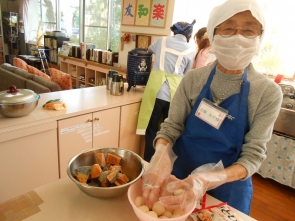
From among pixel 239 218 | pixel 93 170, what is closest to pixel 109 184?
pixel 93 170

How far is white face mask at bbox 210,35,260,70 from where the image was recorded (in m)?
0.85

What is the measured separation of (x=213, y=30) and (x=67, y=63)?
3953mm

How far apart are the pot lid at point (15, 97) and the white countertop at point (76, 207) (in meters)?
0.67

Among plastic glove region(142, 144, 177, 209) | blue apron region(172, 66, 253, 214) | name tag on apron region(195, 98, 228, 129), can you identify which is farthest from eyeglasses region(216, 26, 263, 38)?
plastic glove region(142, 144, 177, 209)

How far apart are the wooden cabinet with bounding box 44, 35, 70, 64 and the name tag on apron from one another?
4781 millimetres

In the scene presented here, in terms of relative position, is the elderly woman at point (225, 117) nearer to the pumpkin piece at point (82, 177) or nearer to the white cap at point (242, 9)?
the white cap at point (242, 9)

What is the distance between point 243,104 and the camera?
2.77 ft

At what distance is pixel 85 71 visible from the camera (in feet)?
12.8

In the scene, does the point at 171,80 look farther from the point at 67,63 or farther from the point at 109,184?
the point at 67,63

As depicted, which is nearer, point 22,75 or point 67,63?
point 22,75

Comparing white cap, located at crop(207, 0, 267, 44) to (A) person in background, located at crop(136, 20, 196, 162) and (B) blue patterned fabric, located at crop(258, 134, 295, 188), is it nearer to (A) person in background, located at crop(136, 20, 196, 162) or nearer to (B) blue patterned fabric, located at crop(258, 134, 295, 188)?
(A) person in background, located at crop(136, 20, 196, 162)

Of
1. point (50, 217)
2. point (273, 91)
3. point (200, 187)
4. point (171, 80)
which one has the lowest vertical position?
point (50, 217)

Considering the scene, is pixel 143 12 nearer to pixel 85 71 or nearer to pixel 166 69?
pixel 166 69

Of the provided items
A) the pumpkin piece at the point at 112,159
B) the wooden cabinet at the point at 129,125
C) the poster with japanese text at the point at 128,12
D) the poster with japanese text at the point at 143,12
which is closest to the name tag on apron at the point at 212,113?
the pumpkin piece at the point at 112,159
